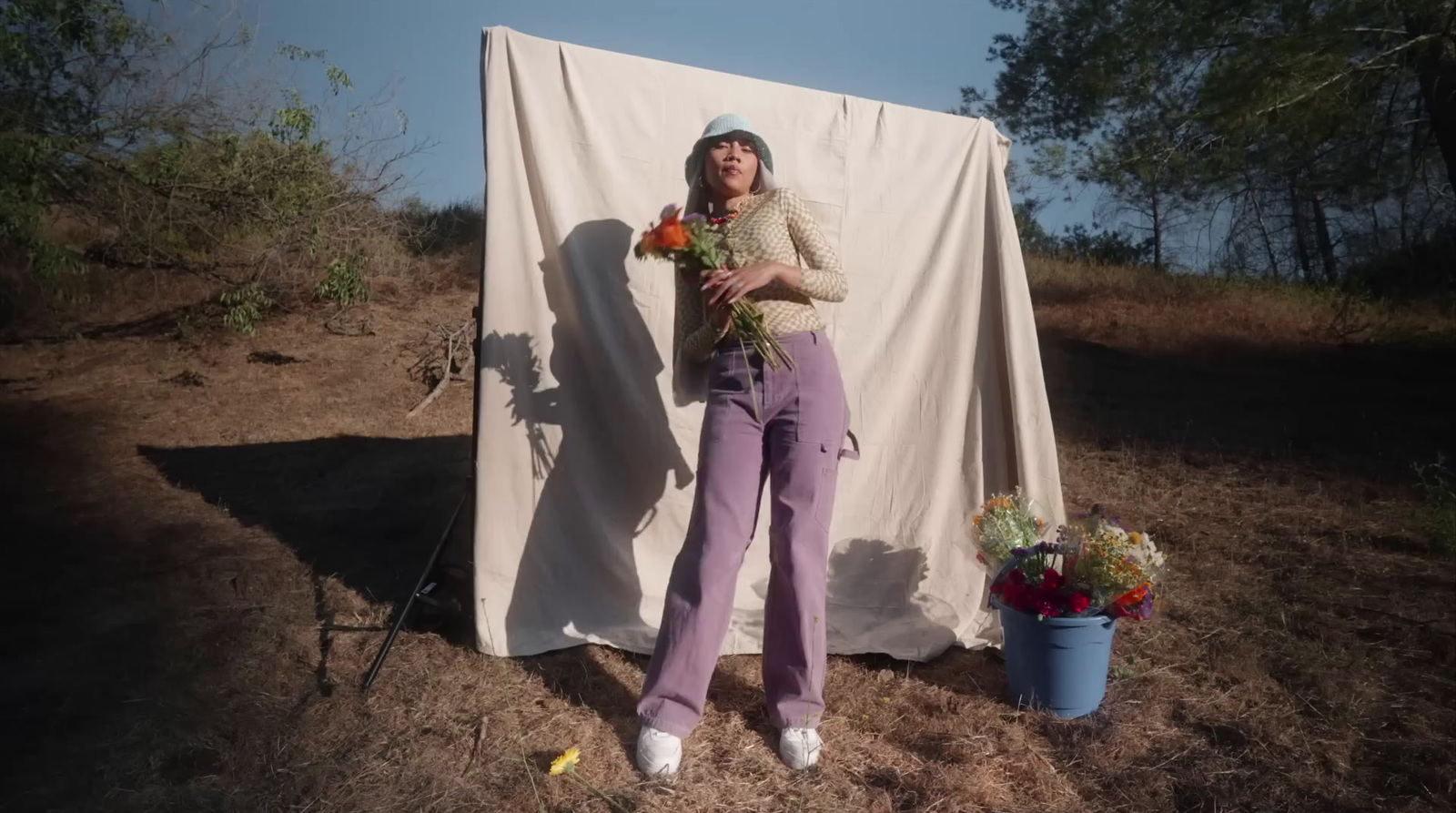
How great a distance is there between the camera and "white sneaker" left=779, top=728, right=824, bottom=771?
237 centimetres

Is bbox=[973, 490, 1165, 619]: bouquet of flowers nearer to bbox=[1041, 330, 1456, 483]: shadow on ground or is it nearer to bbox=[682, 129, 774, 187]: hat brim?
bbox=[682, 129, 774, 187]: hat brim

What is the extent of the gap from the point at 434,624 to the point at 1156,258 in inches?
400

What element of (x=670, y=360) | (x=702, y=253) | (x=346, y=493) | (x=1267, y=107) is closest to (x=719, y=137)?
(x=702, y=253)

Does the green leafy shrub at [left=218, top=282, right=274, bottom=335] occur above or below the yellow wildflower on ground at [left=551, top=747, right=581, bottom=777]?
above

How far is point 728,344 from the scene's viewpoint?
2.40 meters

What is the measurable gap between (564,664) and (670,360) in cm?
97

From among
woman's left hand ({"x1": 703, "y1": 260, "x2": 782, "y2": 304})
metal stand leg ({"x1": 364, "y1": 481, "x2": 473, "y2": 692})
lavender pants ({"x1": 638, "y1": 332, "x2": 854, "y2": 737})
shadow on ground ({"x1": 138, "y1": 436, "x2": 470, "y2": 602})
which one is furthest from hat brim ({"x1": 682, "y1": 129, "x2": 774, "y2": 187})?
shadow on ground ({"x1": 138, "y1": 436, "x2": 470, "y2": 602})

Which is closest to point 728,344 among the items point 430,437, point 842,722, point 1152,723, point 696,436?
point 696,436

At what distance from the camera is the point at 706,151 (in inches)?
98.5

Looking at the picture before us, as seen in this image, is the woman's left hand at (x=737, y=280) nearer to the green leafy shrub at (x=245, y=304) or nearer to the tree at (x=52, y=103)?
the tree at (x=52, y=103)

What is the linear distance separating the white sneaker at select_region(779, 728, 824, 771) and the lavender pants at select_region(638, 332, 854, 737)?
0.03m

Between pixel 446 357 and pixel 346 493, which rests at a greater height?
pixel 446 357

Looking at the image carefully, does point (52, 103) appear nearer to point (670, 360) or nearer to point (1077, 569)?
point (670, 360)

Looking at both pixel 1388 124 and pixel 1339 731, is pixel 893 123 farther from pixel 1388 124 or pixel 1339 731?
pixel 1388 124
